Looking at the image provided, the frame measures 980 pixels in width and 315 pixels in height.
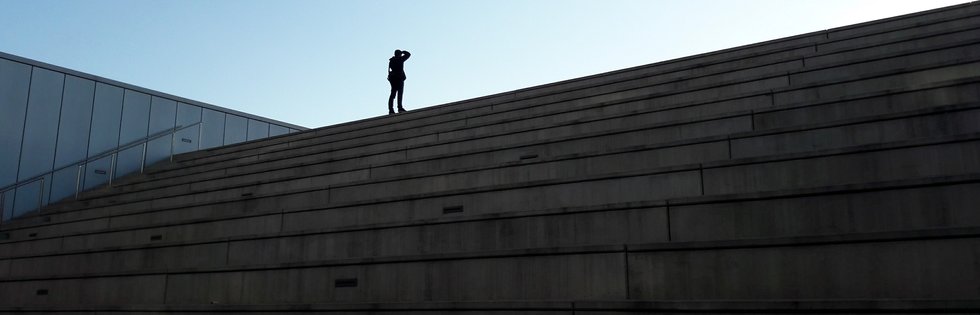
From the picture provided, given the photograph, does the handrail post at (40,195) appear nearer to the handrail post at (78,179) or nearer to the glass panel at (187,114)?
the handrail post at (78,179)

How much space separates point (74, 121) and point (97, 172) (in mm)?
1056

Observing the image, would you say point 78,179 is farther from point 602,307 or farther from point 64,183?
point 602,307

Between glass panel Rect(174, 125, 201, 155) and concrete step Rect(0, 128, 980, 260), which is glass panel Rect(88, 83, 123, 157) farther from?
concrete step Rect(0, 128, 980, 260)

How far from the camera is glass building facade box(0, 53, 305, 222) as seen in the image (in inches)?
563

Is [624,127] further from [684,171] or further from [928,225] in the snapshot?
[928,225]

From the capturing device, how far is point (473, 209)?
24.2ft

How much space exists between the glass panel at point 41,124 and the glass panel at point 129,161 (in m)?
1.10

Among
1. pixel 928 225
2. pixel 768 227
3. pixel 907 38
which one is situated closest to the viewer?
pixel 928 225

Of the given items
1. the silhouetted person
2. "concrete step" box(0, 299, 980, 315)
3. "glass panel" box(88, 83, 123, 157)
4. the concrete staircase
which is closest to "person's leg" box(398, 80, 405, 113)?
the silhouetted person

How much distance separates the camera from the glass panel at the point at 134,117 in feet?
53.0

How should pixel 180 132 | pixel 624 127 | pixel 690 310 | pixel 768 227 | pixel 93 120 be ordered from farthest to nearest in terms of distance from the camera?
pixel 180 132
pixel 93 120
pixel 624 127
pixel 768 227
pixel 690 310

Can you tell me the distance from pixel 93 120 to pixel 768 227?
1386 cm

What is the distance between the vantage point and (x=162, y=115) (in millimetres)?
16859

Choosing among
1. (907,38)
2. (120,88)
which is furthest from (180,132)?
(907,38)
